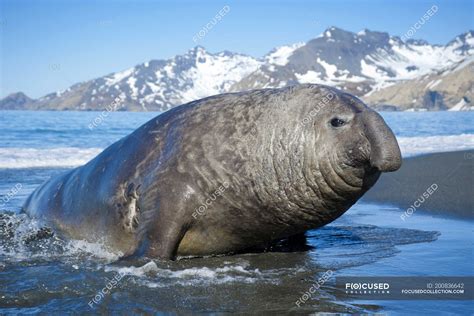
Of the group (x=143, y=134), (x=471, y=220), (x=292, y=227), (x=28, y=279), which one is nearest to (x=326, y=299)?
(x=292, y=227)

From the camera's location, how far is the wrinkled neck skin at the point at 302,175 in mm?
5672

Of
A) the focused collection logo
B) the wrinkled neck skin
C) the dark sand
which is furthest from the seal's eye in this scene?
the dark sand

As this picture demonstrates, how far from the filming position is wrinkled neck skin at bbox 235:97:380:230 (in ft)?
18.6

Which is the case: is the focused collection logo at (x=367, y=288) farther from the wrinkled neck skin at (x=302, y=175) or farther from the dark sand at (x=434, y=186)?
the dark sand at (x=434, y=186)

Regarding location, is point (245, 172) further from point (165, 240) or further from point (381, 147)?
point (381, 147)

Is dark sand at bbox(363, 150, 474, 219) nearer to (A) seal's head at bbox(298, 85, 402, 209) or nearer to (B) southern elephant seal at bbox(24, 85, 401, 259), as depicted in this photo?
(A) seal's head at bbox(298, 85, 402, 209)

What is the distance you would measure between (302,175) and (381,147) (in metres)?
0.94

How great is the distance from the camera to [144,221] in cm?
600

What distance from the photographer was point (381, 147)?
524 cm

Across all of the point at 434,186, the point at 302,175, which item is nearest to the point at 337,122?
the point at 302,175

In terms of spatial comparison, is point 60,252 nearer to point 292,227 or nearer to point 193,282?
point 193,282

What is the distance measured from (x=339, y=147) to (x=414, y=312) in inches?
74.1

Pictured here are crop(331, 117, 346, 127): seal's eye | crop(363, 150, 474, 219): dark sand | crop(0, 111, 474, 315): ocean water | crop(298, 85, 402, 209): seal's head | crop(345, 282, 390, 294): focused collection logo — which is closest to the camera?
crop(0, 111, 474, 315): ocean water

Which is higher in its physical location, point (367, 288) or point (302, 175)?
point (302, 175)
